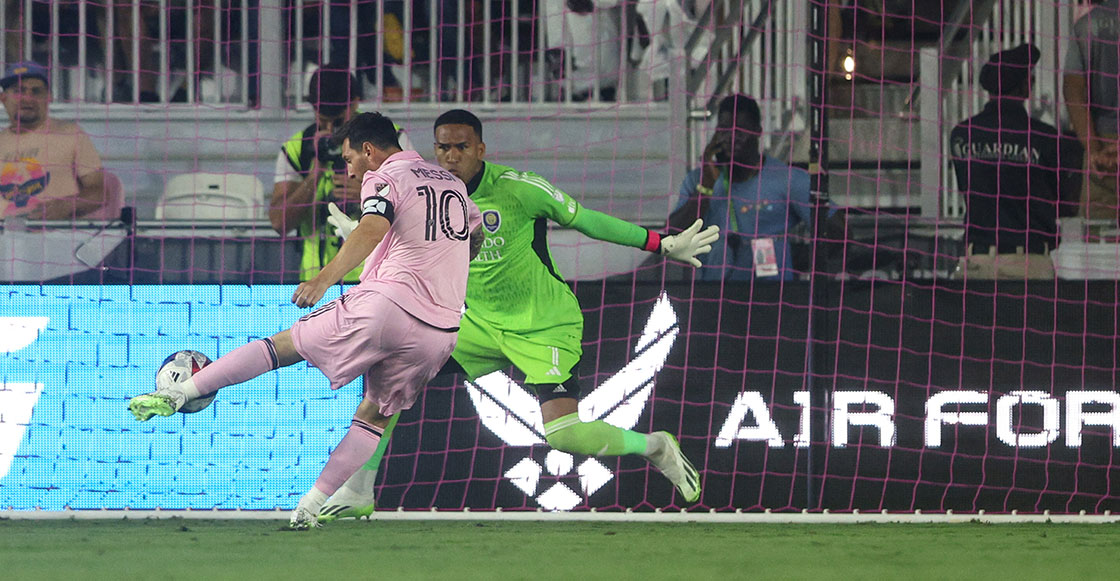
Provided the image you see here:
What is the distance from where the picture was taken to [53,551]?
18.1 feet

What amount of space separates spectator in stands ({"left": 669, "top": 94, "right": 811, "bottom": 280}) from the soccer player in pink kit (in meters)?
2.01

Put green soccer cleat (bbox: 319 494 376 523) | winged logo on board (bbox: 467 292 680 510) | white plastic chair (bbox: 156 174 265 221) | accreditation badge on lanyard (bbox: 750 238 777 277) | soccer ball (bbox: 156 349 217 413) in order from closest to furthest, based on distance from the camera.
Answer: soccer ball (bbox: 156 349 217 413) < green soccer cleat (bbox: 319 494 376 523) < winged logo on board (bbox: 467 292 680 510) < accreditation badge on lanyard (bbox: 750 238 777 277) < white plastic chair (bbox: 156 174 265 221)

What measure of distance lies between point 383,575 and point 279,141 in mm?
5423

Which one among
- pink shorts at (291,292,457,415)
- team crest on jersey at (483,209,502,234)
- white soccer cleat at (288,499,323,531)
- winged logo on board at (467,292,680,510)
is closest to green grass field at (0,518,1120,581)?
white soccer cleat at (288,499,323,531)

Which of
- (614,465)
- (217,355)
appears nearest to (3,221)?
(217,355)

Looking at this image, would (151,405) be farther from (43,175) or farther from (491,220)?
(43,175)

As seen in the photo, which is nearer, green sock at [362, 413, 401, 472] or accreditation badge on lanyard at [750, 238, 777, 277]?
green sock at [362, 413, 401, 472]

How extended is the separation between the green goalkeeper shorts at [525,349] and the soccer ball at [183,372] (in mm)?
1266

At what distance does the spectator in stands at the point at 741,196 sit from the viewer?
7.50 metres

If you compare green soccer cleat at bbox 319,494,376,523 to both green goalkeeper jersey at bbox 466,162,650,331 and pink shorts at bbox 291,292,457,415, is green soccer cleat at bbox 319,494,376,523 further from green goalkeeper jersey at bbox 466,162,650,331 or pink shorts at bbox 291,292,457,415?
green goalkeeper jersey at bbox 466,162,650,331

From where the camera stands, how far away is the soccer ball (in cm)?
555

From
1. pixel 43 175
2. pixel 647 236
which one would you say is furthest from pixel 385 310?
pixel 43 175

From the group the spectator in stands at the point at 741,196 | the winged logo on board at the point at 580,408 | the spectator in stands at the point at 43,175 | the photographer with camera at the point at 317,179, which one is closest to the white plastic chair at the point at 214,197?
the spectator in stands at the point at 43,175

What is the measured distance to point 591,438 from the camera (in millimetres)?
6402
